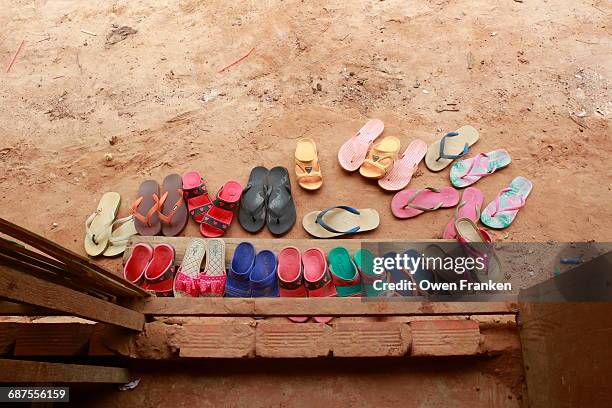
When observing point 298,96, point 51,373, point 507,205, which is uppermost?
point 51,373

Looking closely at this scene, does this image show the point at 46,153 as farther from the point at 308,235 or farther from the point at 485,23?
the point at 485,23

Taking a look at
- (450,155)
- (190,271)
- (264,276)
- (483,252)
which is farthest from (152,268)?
(450,155)

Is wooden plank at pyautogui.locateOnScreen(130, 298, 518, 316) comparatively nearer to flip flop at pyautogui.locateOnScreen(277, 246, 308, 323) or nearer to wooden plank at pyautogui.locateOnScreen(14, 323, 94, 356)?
wooden plank at pyautogui.locateOnScreen(14, 323, 94, 356)

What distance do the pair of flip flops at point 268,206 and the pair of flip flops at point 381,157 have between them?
18.9 inches

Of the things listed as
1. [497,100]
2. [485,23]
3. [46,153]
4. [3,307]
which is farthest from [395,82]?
[3,307]

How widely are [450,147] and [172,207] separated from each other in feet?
6.48

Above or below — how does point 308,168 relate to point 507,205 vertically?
above

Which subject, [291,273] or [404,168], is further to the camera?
[404,168]

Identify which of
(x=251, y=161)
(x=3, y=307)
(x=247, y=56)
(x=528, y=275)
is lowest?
(x=528, y=275)

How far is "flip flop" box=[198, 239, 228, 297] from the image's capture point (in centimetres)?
251

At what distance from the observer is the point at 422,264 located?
2.60 m

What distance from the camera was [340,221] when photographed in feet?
9.47

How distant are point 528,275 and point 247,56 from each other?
2.77 m

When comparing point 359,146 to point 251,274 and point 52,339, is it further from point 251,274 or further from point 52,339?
point 52,339
